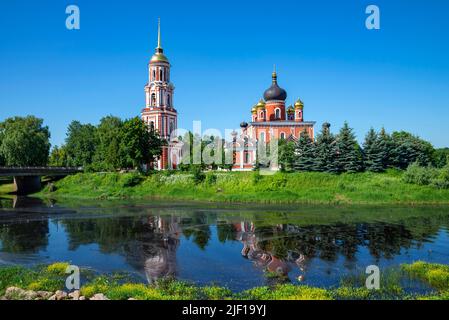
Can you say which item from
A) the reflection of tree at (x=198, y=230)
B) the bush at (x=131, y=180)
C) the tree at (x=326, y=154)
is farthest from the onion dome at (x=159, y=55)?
the reflection of tree at (x=198, y=230)

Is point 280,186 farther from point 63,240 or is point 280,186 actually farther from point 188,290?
point 188,290

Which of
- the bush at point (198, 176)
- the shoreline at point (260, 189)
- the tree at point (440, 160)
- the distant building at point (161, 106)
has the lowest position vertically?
the shoreline at point (260, 189)

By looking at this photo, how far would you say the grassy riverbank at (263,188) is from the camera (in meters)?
36.4

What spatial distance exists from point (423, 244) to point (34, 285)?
17704 mm

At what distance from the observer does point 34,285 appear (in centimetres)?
1171

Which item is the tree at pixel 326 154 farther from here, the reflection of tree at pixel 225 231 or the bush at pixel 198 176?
the reflection of tree at pixel 225 231

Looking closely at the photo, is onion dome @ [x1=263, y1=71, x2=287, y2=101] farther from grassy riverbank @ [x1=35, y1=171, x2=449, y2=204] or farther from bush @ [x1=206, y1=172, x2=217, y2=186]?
bush @ [x1=206, y1=172, x2=217, y2=186]

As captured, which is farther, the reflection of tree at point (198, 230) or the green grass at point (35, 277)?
the reflection of tree at point (198, 230)

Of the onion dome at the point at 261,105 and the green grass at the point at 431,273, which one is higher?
the onion dome at the point at 261,105

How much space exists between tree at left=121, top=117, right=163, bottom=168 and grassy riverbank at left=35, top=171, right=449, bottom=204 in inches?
90.6

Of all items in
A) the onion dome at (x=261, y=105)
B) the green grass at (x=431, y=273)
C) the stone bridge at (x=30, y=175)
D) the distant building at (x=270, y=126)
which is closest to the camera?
the green grass at (x=431, y=273)

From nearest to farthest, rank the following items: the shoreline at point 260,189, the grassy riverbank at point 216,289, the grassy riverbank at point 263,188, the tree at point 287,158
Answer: the grassy riverbank at point 216,289
the shoreline at point 260,189
the grassy riverbank at point 263,188
the tree at point 287,158

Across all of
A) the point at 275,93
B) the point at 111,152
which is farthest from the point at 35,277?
the point at 275,93

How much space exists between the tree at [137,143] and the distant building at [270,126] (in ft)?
39.8
